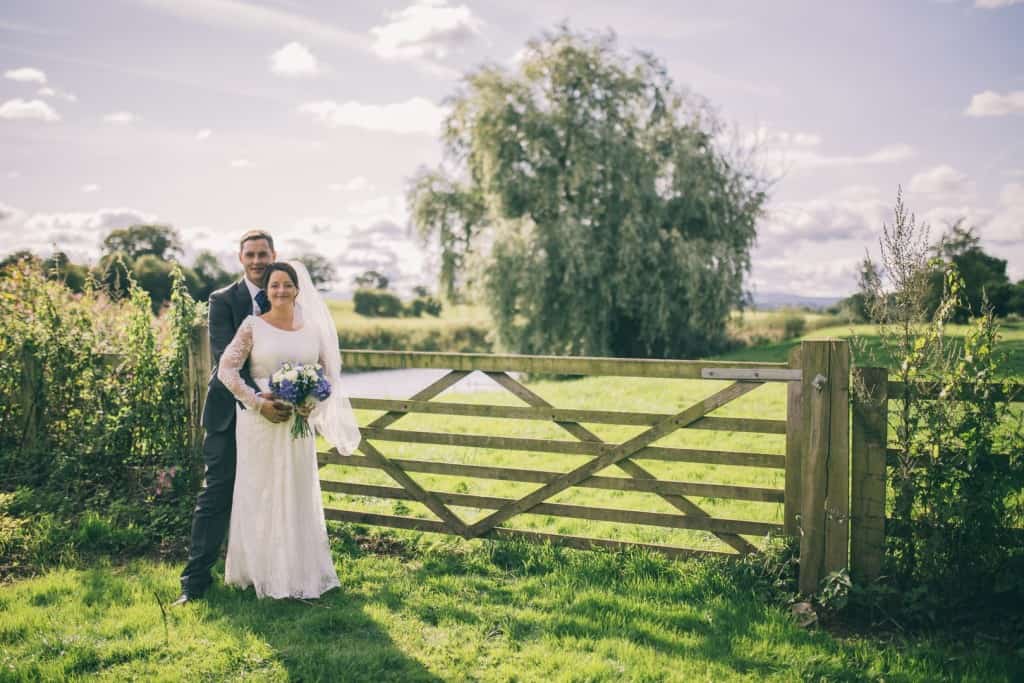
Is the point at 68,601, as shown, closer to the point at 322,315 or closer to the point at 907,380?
the point at 322,315

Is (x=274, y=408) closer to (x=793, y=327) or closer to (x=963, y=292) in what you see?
(x=963, y=292)

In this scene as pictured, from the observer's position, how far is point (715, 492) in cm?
517

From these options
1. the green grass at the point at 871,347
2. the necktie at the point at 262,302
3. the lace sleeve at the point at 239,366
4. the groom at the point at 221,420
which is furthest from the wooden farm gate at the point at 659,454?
the lace sleeve at the point at 239,366

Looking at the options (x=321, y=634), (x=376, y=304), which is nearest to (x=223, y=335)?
(x=321, y=634)

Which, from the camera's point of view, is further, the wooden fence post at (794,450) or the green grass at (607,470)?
the green grass at (607,470)

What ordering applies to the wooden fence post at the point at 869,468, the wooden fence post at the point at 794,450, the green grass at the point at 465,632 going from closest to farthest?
the green grass at the point at 465,632
the wooden fence post at the point at 869,468
the wooden fence post at the point at 794,450

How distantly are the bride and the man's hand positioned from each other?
0.10 feet

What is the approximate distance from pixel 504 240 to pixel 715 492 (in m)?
20.1

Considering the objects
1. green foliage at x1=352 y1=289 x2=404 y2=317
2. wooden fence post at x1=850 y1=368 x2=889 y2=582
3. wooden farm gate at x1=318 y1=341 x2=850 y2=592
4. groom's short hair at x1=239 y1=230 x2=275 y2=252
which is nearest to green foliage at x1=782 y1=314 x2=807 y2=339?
green foliage at x1=352 y1=289 x2=404 y2=317

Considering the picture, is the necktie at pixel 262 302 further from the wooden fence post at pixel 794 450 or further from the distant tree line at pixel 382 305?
the distant tree line at pixel 382 305

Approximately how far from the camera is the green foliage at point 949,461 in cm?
435

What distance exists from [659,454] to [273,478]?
2843 mm

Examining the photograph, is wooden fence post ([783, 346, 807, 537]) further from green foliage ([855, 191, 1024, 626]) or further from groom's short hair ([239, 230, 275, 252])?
groom's short hair ([239, 230, 275, 252])

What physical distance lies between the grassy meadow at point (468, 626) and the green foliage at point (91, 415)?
811 mm
